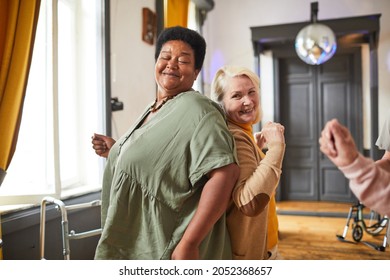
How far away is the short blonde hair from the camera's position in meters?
0.73

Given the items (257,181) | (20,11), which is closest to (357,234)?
(257,181)

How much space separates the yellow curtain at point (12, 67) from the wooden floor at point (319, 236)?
1.58 metres

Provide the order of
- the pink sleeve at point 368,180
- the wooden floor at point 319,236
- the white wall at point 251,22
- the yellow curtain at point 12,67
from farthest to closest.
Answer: the white wall at point 251,22, the wooden floor at point 319,236, the yellow curtain at point 12,67, the pink sleeve at point 368,180

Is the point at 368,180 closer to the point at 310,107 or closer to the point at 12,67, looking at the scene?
the point at 12,67

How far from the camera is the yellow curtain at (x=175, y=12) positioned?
2.26 meters

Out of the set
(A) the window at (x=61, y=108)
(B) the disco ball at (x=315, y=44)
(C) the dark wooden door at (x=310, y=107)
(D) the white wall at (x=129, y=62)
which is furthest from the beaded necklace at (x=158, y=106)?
(C) the dark wooden door at (x=310, y=107)

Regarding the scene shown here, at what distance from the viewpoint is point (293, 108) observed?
3734 mm

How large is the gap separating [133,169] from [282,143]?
264mm

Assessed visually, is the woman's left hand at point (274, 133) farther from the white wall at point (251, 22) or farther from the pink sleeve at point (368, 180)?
the white wall at point (251, 22)

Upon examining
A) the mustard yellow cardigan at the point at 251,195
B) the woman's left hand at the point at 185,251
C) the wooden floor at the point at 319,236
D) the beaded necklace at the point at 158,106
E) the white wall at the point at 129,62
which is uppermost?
the white wall at the point at 129,62

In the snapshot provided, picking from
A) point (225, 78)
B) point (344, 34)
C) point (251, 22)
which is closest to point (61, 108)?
point (225, 78)

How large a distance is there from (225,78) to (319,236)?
81.2 inches

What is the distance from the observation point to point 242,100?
28.6 inches
